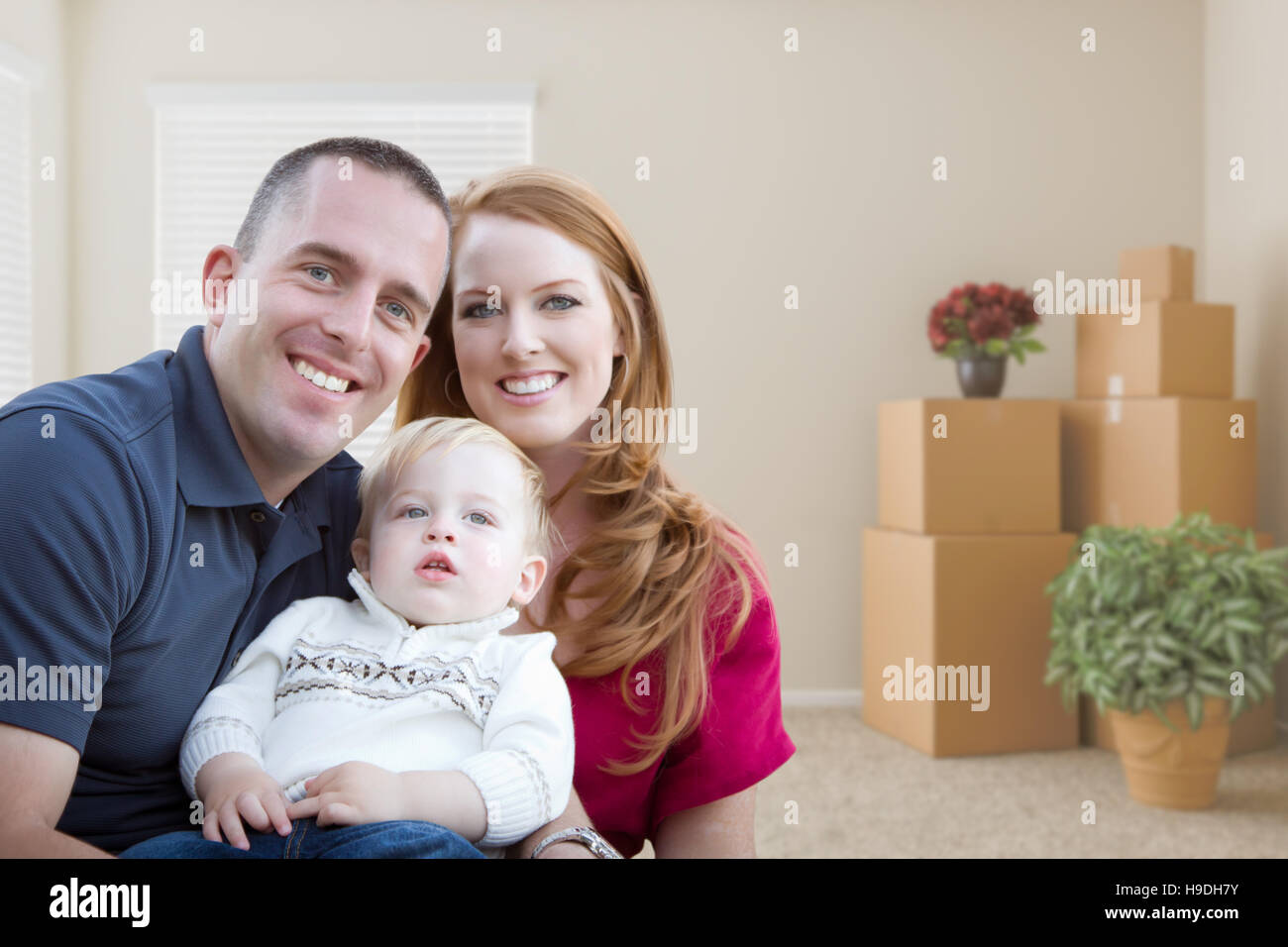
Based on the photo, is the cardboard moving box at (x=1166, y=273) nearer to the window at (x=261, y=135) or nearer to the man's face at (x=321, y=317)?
the window at (x=261, y=135)

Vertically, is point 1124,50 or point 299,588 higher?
point 1124,50

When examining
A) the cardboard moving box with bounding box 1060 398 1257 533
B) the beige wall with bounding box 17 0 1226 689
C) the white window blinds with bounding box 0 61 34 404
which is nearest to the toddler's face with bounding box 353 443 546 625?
the cardboard moving box with bounding box 1060 398 1257 533

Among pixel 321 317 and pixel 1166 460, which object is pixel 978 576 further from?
pixel 321 317

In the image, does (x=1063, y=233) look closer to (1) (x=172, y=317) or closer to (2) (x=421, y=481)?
(1) (x=172, y=317)

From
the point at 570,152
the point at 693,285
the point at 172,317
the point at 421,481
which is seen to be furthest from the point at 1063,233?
the point at 421,481

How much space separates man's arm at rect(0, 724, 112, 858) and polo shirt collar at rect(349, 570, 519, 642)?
28cm

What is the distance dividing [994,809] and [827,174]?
2548 millimetres

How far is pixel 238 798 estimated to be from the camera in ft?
2.78

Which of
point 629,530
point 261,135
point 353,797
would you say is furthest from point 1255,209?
point 353,797

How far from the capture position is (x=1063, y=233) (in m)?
4.30

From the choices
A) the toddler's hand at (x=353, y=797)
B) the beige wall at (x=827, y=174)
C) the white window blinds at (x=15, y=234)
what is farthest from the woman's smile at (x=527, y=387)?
the white window blinds at (x=15, y=234)

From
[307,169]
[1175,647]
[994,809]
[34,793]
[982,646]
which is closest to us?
[34,793]

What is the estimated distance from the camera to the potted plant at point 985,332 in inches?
151
